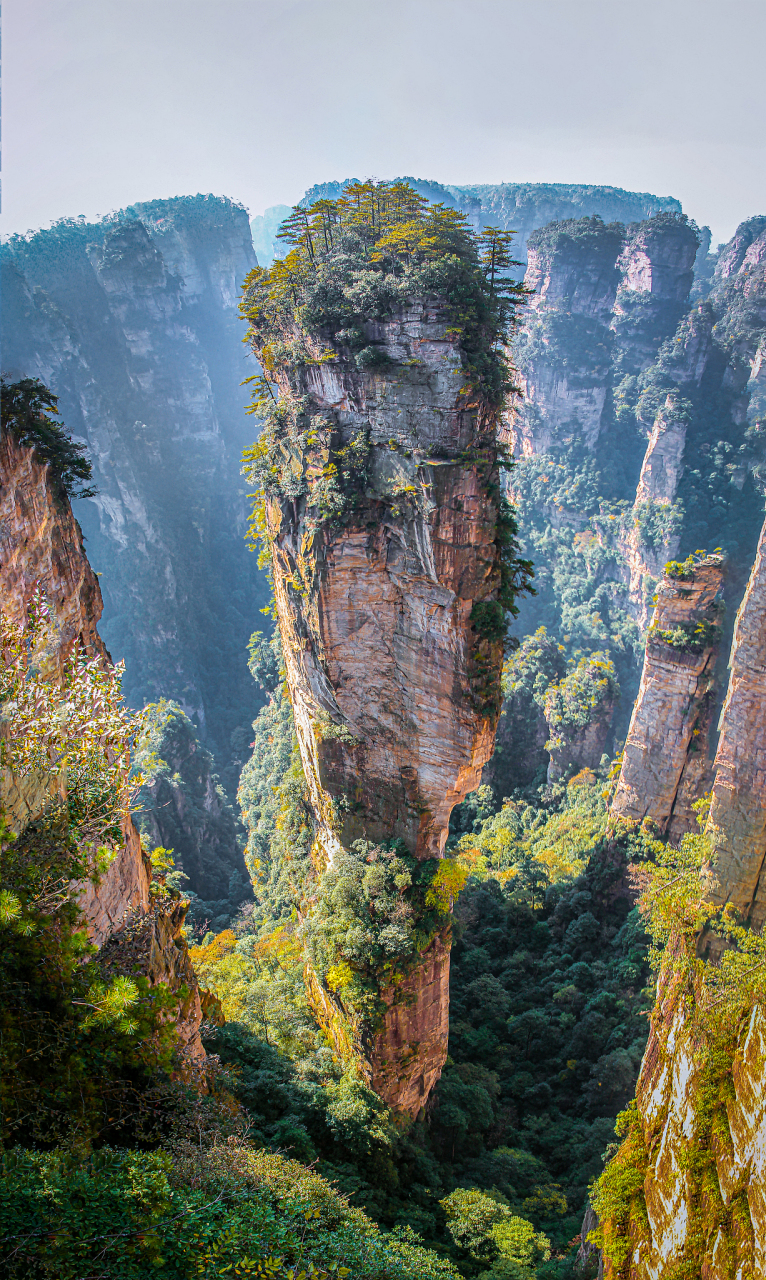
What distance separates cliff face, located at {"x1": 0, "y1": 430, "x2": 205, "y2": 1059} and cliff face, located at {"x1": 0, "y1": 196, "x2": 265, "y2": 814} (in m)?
37.8

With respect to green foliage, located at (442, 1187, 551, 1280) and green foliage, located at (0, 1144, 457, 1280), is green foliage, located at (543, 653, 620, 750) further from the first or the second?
green foliage, located at (0, 1144, 457, 1280)

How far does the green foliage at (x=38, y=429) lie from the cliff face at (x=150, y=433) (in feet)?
126

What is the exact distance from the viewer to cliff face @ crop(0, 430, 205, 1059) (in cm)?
923

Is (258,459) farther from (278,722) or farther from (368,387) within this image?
(278,722)

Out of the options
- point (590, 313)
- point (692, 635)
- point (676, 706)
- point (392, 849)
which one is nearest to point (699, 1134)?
point (392, 849)

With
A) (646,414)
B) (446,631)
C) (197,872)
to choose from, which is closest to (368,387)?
(446,631)

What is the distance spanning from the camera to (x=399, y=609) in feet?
56.2

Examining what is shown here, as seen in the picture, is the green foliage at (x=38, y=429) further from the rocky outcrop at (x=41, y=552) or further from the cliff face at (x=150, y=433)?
the cliff face at (x=150, y=433)

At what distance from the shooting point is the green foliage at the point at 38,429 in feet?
36.3

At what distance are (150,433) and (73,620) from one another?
50579 millimetres

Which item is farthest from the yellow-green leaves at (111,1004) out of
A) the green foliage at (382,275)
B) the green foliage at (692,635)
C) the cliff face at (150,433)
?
the cliff face at (150,433)

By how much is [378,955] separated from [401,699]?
20.5 feet

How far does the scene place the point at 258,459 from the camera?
58.6 feet

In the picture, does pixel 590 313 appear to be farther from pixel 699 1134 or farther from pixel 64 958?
pixel 64 958
